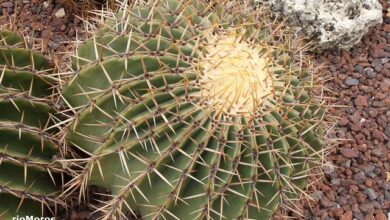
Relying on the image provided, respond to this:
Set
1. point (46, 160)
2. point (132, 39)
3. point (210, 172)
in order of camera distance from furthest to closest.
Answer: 1. point (46, 160)
2. point (132, 39)
3. point (210, 172)

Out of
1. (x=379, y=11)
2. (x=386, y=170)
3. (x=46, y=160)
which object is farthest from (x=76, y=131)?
(x=379, y=11)

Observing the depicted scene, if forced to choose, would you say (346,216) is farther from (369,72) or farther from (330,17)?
(330,17)

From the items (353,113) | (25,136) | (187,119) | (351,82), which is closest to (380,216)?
(353,113)

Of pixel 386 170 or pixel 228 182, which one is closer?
pixel 228 182

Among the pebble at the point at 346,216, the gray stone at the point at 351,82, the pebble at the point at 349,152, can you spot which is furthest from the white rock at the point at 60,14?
the pebble at the point at 346,216

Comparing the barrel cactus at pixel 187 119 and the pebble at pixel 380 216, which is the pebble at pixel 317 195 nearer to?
the pebble at pixel 380 216

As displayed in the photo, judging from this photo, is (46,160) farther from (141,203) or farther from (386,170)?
(386,170)

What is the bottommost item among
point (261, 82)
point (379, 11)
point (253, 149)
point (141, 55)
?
point (379, 11)

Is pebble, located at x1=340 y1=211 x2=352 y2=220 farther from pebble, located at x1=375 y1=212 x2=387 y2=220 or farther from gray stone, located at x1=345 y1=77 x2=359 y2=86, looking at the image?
gray stone, located at x1=345 y1=77 x2=359 y2=86
